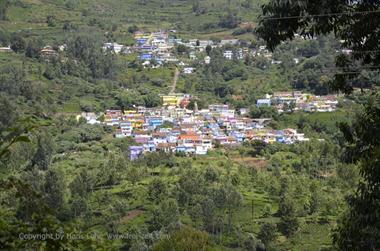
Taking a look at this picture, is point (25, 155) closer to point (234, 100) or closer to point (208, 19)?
point (234, 100)

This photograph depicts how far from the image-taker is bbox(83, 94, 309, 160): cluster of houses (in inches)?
915

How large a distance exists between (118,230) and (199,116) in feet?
50.8

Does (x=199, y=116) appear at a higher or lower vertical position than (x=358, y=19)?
lower

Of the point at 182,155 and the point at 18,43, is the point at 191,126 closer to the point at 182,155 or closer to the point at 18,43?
the point at 182,155

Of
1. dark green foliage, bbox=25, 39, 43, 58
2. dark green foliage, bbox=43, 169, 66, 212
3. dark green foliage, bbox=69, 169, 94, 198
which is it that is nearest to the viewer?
dark green foliage, bbox=43, 169, 66, 212

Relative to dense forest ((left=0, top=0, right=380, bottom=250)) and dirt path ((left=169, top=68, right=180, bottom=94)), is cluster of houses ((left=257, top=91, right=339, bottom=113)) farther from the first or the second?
dirt path ((left=169, top=68, right=180, bottom=94))

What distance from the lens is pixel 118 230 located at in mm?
13578

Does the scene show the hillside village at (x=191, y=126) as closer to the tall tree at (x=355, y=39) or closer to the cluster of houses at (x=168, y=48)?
the cluster of houses at (x=168, y=48)

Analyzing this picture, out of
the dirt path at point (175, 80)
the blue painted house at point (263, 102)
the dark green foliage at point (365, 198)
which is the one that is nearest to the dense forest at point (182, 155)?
the dark green foliage at point (365, 198)

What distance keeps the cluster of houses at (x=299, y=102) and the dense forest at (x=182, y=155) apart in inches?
19.5

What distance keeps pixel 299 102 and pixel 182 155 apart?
31.3 ft

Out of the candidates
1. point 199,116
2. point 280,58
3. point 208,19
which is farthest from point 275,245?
point 208,19

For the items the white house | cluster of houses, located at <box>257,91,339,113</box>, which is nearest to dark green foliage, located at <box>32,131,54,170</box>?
cluster of houses, located at <box>257,91,339,113</box>

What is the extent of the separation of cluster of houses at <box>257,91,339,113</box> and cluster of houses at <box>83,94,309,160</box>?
180cm
